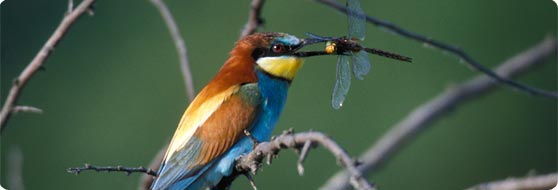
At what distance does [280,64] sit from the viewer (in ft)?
8.66

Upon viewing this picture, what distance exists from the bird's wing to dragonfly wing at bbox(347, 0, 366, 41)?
43 centimetres

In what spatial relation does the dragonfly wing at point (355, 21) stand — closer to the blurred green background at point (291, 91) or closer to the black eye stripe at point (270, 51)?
the black eye stripe at point (270, 51)

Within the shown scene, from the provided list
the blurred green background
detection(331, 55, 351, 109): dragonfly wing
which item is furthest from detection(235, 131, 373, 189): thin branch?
the blurred green background

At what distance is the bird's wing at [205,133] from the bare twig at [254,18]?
21cm

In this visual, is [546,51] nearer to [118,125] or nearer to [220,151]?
[220,151]

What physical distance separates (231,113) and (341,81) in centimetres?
45

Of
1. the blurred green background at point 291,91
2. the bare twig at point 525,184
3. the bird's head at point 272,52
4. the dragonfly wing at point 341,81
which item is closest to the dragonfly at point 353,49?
the dragonfly wing at point 341,81

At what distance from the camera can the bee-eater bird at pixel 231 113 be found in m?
2.50

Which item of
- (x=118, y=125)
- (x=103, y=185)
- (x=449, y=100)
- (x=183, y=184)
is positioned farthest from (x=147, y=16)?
(x=183, y=184)

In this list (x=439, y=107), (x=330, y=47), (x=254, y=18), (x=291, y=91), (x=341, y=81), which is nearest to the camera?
(x=341, y=81)

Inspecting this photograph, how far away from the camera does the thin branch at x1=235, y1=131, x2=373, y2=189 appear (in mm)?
1365

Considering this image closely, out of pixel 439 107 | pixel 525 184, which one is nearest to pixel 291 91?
pixel 439 107

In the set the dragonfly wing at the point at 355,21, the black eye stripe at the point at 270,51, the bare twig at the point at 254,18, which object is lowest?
the dragonfly wing at the point at 355,21

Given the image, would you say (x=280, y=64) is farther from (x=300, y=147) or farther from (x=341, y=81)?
(x=300, y=147)
